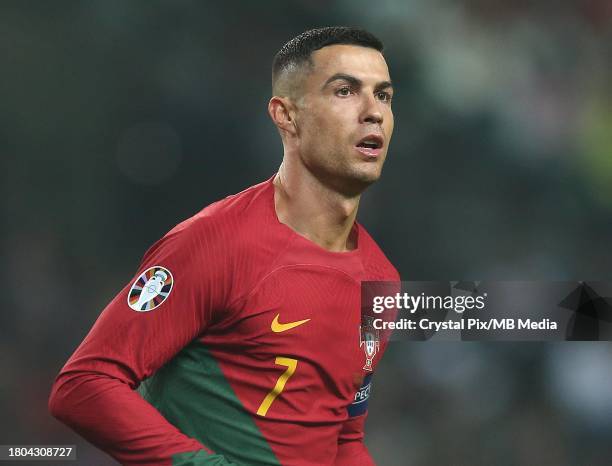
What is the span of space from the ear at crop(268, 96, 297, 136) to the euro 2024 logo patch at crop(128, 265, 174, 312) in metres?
0.59

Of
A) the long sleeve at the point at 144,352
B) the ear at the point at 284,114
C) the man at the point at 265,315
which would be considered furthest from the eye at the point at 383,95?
the long sleeve at the point at 144,352

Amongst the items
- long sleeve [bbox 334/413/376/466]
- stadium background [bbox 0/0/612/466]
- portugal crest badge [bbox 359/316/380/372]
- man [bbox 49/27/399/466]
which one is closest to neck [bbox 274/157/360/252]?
man [bbox 49/27/399/466]

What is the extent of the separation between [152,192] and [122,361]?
→ 3.48m

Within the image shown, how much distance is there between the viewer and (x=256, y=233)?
250cm

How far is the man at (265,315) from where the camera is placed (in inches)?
90.3

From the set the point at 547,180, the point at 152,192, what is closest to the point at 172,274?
the point at 152,192

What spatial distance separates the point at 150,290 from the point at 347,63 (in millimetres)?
860

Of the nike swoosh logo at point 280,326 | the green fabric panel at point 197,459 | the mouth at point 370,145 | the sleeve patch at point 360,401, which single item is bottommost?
the green fabric panel at point 197,459

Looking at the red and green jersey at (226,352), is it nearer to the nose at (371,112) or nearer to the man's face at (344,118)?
the man's face at (344,118)

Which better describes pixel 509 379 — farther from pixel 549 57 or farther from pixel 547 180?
pixel 549 57

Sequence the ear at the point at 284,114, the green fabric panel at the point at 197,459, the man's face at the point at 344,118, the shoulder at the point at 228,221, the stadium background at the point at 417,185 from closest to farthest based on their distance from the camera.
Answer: the green fabric panel at the point at 197,459, the shoulder at the point at 228,221, the man's face at the point at 344,118, the ear at the point at 284,114, the stadium background at the point at 417,185

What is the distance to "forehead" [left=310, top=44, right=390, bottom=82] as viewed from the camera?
255 centimetres

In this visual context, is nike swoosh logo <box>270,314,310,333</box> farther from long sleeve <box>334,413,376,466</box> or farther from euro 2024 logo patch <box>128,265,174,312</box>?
long sleeve <box>334,413,376,466</box>

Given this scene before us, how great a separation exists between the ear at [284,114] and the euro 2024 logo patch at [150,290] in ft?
1.93
